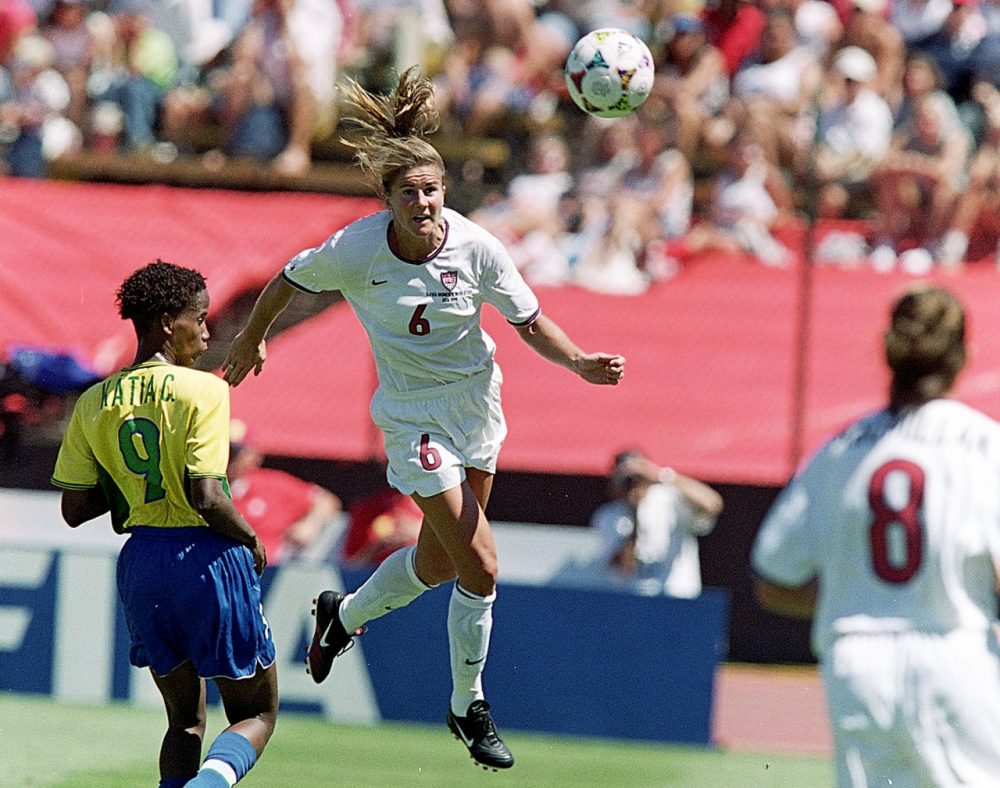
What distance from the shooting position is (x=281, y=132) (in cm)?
1455

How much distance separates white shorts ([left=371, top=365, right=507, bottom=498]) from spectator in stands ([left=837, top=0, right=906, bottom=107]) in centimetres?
782

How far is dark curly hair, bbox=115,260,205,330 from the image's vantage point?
19.0ft

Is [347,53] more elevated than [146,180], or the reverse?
[347,53]

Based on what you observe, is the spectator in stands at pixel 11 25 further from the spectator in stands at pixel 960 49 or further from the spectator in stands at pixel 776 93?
the spectator in stands at pixel 960 49

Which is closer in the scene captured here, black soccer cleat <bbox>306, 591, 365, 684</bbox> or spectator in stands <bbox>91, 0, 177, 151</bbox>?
black soccer cleat <bbox>306, 591, 365, 684</bbox>

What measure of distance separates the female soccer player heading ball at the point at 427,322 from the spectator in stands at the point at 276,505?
4.24 m

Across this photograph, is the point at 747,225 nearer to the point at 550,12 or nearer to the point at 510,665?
the point at 550,12

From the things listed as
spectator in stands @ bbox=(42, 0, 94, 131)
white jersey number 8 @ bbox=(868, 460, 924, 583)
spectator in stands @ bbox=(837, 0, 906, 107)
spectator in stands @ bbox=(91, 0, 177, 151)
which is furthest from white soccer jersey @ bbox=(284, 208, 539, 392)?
spectator in stands @ bbox=(42, 0, 94, 131)

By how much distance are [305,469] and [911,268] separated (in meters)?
4.45

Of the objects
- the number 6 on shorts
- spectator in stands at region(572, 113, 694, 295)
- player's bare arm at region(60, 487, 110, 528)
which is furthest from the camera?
spectator in stands at region(572, 113, 694, 295)

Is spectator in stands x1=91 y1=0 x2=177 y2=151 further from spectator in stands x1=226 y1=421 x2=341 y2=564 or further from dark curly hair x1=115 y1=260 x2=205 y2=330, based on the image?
dark curly hair x1=115 y1=260 x2=205 y2=330

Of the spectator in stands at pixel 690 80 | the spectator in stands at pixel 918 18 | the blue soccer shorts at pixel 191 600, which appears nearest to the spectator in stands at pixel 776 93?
the spectator in stands at pixel 690 80

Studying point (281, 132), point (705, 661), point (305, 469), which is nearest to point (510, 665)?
point (705, 661)

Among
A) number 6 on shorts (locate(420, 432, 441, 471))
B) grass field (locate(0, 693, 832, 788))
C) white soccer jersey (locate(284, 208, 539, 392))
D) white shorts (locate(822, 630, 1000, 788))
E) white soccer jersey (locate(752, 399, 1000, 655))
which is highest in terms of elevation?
white soccer jersey (locate(284, 208, 539, 392))
